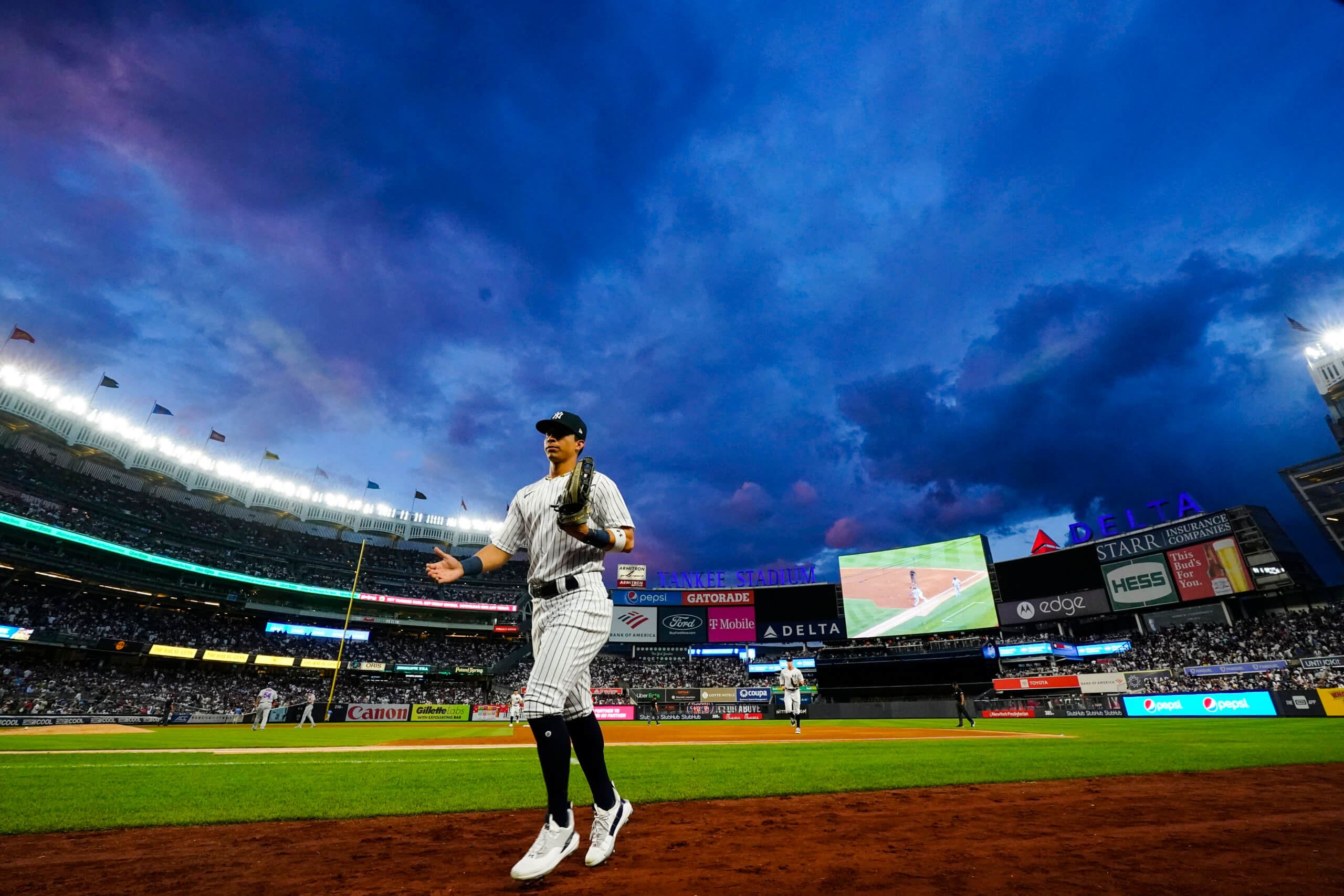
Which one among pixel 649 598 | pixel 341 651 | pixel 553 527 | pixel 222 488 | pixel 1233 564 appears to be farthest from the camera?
pixel 649 598

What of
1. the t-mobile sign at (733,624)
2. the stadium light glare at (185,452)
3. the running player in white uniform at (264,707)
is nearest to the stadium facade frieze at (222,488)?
the stadium light glare at (185,452)

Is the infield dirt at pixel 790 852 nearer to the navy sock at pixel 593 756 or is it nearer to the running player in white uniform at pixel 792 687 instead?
the navy sock at pixel 593 756

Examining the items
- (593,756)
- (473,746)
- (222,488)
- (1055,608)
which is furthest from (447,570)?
(222,488)

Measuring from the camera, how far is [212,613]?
43875 millimetres

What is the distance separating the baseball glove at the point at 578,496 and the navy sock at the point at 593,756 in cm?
113

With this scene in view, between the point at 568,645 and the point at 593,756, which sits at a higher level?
the point at 568,645

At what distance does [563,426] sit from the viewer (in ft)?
12.3

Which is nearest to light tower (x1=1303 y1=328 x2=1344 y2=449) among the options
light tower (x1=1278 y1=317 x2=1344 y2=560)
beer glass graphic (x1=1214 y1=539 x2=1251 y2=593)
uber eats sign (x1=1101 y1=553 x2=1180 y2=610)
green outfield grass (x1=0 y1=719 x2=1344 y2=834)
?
light tower (x1=1278 y1=317 x2=1344 y2=560)

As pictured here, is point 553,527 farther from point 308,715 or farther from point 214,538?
point 214,538

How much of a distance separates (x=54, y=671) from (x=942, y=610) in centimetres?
5471

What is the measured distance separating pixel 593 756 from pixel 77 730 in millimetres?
32047

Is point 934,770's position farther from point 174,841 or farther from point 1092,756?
point 174,841

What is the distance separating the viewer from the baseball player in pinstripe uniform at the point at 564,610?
9.71ft

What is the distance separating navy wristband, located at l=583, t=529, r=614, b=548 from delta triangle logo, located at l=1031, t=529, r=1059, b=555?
48779 millimetres
